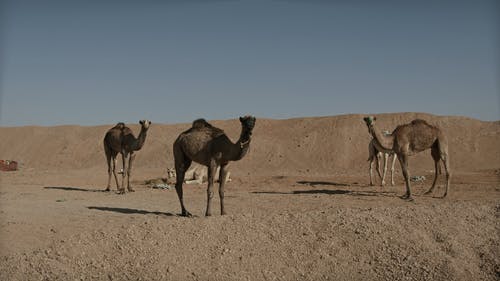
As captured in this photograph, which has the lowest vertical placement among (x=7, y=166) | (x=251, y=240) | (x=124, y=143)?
(x=251, y=240)

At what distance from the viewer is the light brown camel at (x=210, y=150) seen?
10.3 m

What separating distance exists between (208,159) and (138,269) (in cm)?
327

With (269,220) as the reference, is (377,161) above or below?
above

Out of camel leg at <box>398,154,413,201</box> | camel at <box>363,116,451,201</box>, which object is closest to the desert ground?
camel leg at <box>398,154,413,201</box>

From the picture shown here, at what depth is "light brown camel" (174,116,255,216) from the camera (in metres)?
10.3

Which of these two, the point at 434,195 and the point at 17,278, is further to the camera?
the point at 434,195

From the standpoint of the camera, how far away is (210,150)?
1098cm

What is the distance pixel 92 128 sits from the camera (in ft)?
169

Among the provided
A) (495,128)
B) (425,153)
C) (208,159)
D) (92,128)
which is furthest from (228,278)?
(92,128)

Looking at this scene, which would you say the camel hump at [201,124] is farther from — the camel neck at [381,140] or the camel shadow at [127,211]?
the camel neck at [381,140]

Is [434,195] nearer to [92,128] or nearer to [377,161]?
[377,161]

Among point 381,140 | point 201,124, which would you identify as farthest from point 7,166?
point 381,140

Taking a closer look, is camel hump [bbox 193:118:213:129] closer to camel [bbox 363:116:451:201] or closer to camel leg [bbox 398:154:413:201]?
camel [bbox 363:116:451:201]

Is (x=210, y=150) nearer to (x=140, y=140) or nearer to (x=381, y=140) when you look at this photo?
(x=381, y=140)
